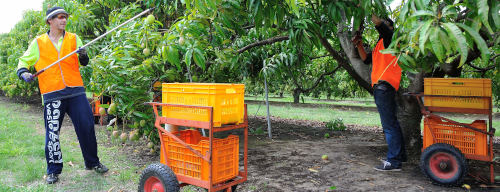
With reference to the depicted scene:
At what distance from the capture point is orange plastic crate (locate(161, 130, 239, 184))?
2.50 meters

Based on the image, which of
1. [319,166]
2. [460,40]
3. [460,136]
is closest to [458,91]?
[460,136]

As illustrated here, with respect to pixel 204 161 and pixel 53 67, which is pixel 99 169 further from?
pixel 204 161

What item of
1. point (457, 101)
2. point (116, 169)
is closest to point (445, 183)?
point (457, 101)

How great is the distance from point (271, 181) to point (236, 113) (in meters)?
1.10

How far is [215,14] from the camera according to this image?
10.4 ft

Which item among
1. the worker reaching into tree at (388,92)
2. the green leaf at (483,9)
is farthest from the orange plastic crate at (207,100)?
the worker reaching into tree at (388,92)

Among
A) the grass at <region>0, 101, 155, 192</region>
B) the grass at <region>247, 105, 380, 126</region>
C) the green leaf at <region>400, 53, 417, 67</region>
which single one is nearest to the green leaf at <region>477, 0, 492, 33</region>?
the green leaf at <region>400, 53, 417, 67</region>

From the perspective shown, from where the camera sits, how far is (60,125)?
11.4 ft

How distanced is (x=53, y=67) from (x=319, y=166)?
3.17 metres

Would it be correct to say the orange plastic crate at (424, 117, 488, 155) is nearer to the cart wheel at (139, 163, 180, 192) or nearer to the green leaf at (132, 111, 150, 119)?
the cart wheel at (139, 163, 180, 192)

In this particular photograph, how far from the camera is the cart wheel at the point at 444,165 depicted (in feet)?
10.1

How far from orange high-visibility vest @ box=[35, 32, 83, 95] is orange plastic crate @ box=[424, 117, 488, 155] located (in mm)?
3850

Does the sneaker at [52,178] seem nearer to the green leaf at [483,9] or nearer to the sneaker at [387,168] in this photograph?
the sneaker at [387,168]

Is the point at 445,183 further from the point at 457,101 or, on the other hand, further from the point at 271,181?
the point at 271,181
